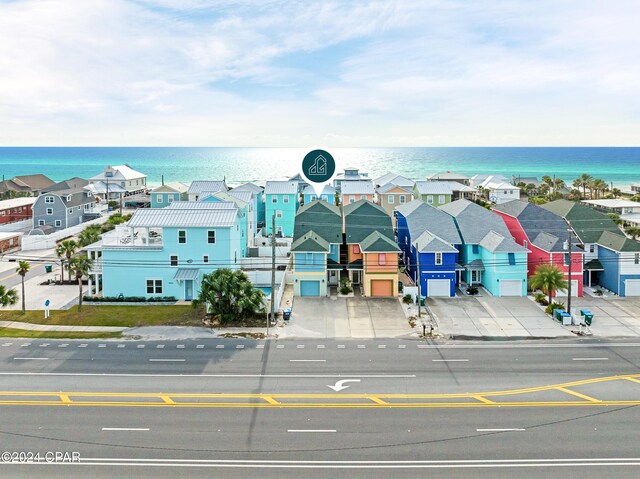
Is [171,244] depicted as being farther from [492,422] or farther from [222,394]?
[492,422]

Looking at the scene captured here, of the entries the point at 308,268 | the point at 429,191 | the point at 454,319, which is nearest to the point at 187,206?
the point at 308,268

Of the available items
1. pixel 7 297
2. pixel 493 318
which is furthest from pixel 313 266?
pixel 7 297

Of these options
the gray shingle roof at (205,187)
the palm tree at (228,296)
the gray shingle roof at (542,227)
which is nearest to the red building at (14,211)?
the gray shingle roof at (205,187)

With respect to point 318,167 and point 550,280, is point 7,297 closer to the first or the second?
point 318,167

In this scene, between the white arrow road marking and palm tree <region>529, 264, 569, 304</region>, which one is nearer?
the white arrow road marking

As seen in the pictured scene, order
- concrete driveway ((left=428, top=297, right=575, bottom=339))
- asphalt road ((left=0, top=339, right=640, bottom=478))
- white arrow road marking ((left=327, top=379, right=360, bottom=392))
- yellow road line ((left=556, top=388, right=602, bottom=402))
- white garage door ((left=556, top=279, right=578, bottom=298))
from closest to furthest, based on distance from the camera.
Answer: asphalt road ((left=0, top=339, right=640, bottom=478)) → yellow road line ((left=556, top=388, right=602, bottom=402)) → white arrow road marking ((left=327, top=379, right=360, bottom=392)) → concrete driveway ((left=428, top=297, right=575, bottom=339)) → white garage door ((left=556, top=279, right=578, bottom=298))

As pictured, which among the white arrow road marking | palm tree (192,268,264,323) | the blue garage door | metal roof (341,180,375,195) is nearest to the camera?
the white arrow road marking

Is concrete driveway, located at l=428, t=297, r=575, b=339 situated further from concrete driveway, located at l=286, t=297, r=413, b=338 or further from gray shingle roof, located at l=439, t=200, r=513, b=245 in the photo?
gray shingle roof, located at l=439, t=200, r=513, b=245

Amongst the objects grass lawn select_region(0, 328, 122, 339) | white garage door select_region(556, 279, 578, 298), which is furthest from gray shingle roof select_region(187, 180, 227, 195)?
white garage door select_region(556, 279, 578, 298)
